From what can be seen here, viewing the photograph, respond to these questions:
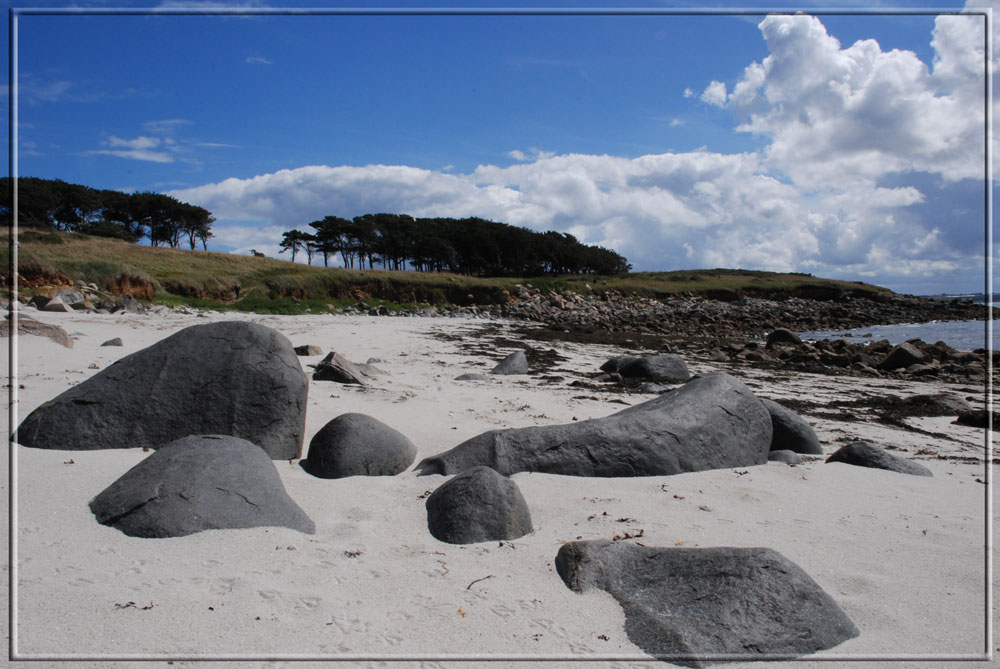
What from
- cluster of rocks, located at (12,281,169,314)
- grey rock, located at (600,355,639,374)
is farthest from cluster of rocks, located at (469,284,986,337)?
cluster of rocks, located at (12,281,169,314)

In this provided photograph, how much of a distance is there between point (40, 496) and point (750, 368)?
43.3 ft

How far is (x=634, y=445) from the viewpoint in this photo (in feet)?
15.4

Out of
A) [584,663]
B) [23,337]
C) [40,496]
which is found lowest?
[584,663]

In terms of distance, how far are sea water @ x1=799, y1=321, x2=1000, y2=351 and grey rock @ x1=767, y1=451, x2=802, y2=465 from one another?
2116 centimetres

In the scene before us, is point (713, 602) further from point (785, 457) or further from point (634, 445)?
point (785, 457)

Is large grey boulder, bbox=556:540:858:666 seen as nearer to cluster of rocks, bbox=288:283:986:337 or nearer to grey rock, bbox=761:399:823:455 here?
grey rock, bbox=761:399:823:455

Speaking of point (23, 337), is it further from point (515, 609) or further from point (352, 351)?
point (515, 609)

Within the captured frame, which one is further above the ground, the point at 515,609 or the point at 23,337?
the point at 23,337

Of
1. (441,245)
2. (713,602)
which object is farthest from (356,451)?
(441,245)

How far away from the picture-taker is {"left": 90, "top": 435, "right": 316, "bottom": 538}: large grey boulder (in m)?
3.16

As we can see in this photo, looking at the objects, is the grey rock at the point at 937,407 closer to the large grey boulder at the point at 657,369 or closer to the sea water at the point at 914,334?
the large grey boulder at the point at 657,369

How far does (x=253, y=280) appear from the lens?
99.0 ft

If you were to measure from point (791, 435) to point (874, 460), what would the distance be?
0.73 meters

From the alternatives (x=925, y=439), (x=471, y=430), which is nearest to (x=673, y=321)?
(x=925, y=439)
